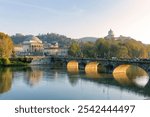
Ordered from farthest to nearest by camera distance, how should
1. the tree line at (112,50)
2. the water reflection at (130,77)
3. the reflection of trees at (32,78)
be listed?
the tree line at (112,50)
the reflection of trees at (32,78)
the water reflection at (130,77)

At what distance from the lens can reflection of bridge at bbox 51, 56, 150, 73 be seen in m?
38.9

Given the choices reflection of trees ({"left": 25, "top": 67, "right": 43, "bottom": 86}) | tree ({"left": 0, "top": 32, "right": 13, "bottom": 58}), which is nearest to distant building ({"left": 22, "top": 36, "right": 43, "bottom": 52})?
tree ({"left": 0, "top": 32, "right": 13, "bottom": 58})

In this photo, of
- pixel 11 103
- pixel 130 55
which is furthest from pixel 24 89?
pixel 130 55

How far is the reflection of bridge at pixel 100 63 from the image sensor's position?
38.9 metres

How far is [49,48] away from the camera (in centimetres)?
12700

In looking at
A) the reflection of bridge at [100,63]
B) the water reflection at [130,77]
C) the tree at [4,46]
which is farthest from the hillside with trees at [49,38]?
the water reflection at [130,77]

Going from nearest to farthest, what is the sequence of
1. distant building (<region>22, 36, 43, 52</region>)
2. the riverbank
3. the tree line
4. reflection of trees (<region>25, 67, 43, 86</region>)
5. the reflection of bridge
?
reflection of trees (<region>25, 67, 43, 86</region>)
the reflection of bridge
the riverbank
the tree line
distant building (<region>22, 36, 43, 52</region>)

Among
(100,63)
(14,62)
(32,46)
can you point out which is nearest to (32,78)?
(100,63)

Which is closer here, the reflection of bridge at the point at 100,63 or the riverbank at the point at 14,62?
the reflection of bridge at the point at 100,63

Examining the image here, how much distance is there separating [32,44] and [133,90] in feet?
329

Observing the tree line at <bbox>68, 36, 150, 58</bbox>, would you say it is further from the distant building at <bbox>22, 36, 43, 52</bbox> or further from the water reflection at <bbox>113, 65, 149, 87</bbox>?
the distant building at <bbox>22, 36, 43, 52</bbox>

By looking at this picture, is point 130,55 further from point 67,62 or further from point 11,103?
point 11,103

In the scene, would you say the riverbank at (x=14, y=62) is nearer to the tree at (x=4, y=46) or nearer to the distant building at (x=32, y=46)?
the tree at (x=4, y=46)

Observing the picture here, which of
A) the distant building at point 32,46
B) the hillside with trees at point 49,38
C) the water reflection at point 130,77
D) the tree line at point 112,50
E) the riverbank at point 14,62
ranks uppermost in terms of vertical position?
the hillside with trees at point 49,38
